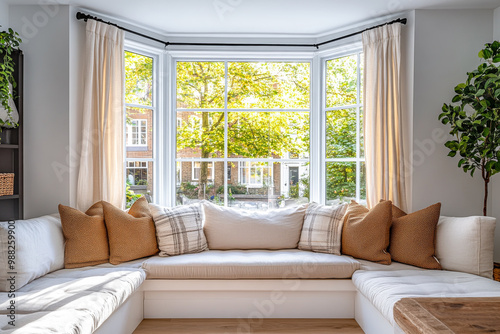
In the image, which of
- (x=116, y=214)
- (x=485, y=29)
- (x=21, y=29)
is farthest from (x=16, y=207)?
(x=485, y=29)

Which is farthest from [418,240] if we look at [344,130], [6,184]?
[6,184]

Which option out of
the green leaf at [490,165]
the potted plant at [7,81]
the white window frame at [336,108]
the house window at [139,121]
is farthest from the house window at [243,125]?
the green leaf at [490,165]

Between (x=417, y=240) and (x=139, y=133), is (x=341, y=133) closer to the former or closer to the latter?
(x=417, y=240)

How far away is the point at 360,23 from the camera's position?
379 centimetres

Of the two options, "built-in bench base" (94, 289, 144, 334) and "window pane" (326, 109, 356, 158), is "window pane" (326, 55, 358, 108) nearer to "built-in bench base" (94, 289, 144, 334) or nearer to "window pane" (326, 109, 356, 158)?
"window pane" (326, 109, 356, 158)

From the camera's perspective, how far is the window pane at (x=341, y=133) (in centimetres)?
398

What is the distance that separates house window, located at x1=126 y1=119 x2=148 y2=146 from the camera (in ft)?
13.0

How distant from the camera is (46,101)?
337 centimetres

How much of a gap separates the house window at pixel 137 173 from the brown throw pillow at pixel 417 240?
2454mm

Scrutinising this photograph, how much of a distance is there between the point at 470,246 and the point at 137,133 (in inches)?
123

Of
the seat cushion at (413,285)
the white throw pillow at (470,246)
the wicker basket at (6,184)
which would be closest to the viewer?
the seat cushion at (413,285)

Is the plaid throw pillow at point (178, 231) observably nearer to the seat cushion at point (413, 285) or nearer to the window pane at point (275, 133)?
the window pane at point (275, 133)

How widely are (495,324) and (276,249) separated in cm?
250

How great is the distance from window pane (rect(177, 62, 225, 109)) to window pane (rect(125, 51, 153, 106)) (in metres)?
0.31
